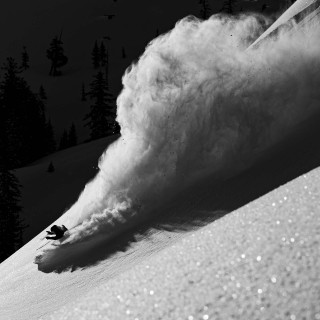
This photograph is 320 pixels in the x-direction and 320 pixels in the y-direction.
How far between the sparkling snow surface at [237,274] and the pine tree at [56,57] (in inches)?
3768

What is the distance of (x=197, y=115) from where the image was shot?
8.43m

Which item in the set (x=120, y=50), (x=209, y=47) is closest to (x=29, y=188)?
(x=209, y=47)

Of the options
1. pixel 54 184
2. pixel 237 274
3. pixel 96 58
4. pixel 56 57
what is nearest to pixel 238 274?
pixel 237 274

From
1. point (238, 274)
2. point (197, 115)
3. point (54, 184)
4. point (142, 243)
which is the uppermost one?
point (54, 184)

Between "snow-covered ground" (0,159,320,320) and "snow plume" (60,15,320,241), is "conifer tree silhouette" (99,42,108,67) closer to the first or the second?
"snow plume" (60,15,320,241)

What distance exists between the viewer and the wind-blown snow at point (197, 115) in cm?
742

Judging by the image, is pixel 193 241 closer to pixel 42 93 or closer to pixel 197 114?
pixel 197 114

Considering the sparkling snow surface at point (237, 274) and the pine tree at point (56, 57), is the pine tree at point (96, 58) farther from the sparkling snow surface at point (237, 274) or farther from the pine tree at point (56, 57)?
the sparkling snow surface at point (237, 274)

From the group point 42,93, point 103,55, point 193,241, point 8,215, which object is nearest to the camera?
point 193,241

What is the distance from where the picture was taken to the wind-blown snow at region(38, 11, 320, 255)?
7418mm

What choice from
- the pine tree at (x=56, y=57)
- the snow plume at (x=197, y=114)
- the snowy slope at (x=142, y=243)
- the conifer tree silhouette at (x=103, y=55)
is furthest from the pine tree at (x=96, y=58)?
the snowy slope at (x=142, y=243)

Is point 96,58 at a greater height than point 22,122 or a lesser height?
Answer: greater

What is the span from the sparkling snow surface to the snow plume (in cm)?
475

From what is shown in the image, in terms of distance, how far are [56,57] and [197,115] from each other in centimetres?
9228
